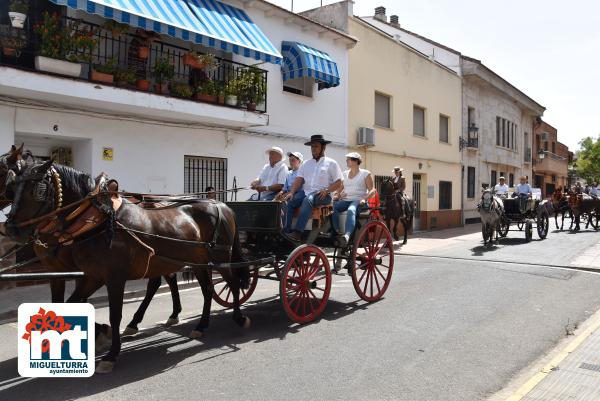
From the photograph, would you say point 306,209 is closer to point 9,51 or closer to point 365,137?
point 9,51

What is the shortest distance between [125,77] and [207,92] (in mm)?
2014

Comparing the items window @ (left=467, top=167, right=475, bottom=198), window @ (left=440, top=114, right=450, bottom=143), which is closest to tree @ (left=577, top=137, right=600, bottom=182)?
window @ (left=467, top=167, right=475, bottom=198)

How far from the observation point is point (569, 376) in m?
4.46

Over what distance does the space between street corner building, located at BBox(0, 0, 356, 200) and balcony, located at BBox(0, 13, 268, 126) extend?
0.02 m

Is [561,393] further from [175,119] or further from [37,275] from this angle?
[175,119]

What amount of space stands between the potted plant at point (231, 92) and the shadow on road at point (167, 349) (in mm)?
5791

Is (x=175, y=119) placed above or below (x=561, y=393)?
above

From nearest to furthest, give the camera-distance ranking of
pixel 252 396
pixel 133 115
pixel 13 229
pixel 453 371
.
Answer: pixel 252 396
pixel 13 229
pixel 453 371
pixel 133 115

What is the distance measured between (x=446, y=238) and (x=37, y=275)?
1494 centimetres

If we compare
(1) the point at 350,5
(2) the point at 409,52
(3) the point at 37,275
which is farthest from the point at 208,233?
(2) the point at 409,52

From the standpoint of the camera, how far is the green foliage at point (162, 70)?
10219 mm

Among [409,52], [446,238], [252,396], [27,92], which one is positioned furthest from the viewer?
[409,52]

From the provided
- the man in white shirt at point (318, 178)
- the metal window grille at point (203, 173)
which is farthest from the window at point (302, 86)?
the man in white shirt at point (318, 178)

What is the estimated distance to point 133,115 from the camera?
1029cm
